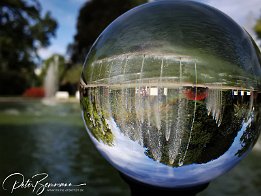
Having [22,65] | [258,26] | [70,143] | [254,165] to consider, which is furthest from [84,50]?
[254,165]

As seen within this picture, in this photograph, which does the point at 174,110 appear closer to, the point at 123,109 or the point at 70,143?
the point at 123,109

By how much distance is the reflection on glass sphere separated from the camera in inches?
64.9

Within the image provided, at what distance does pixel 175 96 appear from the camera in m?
1.63

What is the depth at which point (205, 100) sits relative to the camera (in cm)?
165

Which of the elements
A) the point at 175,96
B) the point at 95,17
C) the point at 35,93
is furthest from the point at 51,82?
the point at 175,96

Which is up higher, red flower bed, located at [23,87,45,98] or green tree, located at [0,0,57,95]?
green tree, located at [0,0,57,95]

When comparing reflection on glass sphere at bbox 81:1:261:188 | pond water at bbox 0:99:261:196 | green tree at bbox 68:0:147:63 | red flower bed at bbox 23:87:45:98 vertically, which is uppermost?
green tree at bbox 68:0:147:63

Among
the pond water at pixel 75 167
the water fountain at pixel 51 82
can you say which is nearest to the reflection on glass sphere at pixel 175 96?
the pond water at pixel 75 167

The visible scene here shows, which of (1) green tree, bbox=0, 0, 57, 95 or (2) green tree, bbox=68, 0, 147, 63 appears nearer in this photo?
(1) green tree, bbox=0, 0, 57, 95
